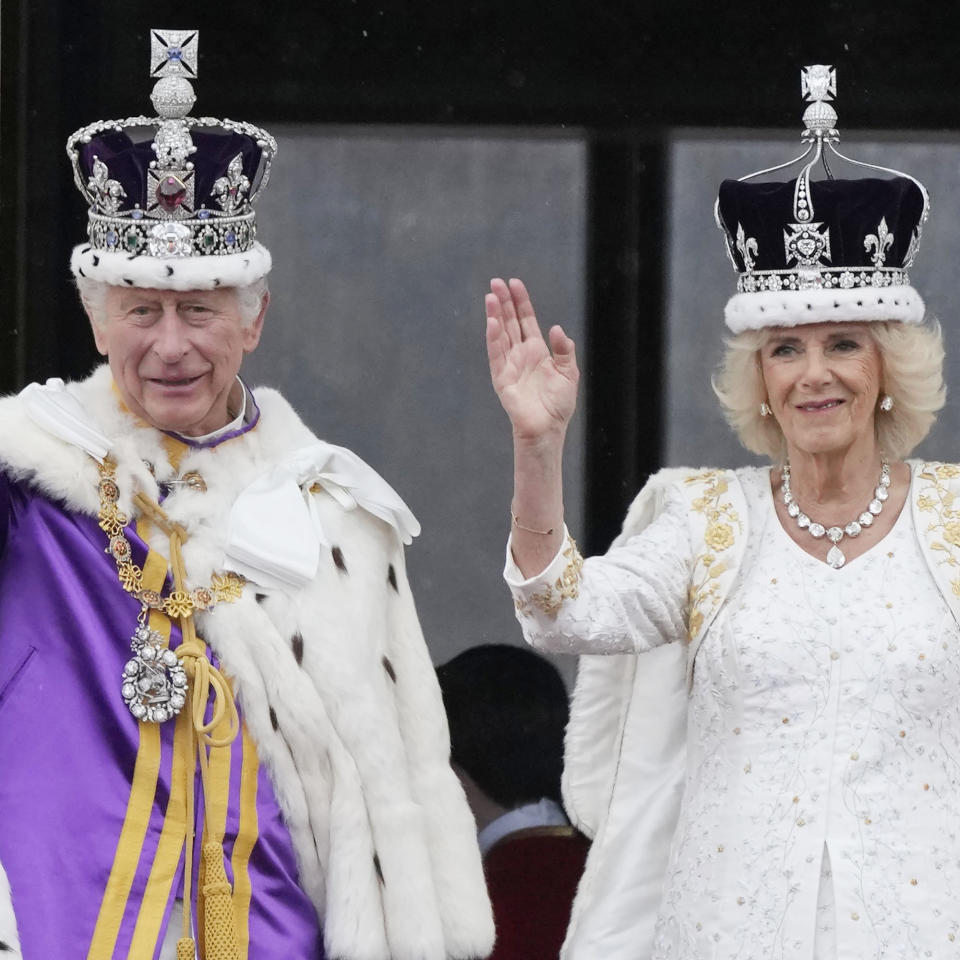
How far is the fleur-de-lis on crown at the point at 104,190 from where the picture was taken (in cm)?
397

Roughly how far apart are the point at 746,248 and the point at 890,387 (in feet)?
1.15

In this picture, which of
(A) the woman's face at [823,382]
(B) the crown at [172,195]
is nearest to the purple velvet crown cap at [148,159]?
(B) the crown at [172,195]

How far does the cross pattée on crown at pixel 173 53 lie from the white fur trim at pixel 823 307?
1051mm

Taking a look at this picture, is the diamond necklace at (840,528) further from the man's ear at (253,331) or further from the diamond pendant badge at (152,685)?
the diamond pendant badge at (152,685)

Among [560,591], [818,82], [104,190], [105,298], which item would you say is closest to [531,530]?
[560,591]

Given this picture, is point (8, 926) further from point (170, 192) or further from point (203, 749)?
point (170, 192)

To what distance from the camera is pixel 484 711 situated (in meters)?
5.08

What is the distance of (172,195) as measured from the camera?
3.95 meters

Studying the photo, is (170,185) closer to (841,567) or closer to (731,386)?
(731,386)

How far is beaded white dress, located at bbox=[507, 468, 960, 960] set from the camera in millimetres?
3760

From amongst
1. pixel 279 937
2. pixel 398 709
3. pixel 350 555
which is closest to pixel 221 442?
pixel 350 555

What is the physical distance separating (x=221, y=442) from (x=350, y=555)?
29 cm

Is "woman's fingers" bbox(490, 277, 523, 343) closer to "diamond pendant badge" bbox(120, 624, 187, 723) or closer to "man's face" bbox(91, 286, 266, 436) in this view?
"man's face" bbox(91, 286, 266, 436)

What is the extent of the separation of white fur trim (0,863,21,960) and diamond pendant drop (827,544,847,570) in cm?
145
